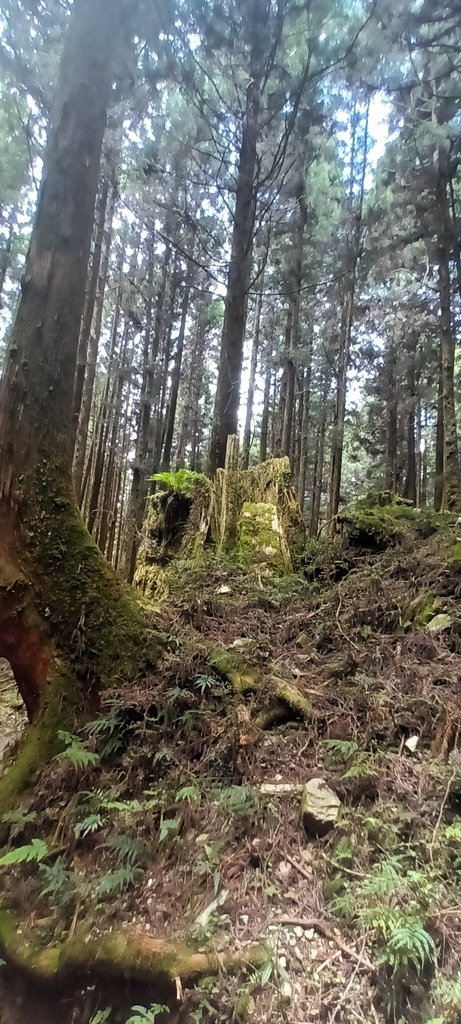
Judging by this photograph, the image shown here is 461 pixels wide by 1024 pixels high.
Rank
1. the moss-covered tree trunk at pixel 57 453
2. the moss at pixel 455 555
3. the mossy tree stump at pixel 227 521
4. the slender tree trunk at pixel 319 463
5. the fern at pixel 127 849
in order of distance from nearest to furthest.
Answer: the fern at pixel 127 849 → the moss-covered tree trunk at pixel 57 453 → the moss at pixel 455 555 → the mossy tree stump at pixel 227 521 → the slender tree trunk at pixel 319 463

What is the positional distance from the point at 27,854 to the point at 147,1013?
0.89 meters

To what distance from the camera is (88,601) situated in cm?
345

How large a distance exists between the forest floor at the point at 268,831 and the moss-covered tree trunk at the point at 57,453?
1.28 feet

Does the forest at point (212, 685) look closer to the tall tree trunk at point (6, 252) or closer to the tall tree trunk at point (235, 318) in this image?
the tall tree trunk at point (235, 318)

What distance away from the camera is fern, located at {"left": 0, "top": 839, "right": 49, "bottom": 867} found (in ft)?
7.44

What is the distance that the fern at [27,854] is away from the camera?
7.44 feet

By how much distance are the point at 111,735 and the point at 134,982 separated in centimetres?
130

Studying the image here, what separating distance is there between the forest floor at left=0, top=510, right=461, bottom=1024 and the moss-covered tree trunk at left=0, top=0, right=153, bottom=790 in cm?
39

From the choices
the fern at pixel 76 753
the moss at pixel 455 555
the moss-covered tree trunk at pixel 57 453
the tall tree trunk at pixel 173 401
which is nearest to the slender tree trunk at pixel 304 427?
the tall tree trunk at pixel 173 401

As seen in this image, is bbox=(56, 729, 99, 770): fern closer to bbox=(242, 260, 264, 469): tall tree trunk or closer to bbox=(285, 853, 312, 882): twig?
bbox=(285, 853, 312, 882): twig

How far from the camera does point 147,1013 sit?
5.74 ft

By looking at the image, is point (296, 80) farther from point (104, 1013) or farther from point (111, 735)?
point (104, 1013)

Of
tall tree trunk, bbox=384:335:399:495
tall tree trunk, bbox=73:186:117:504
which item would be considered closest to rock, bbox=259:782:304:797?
tall tree trunk, bbox=73:186:117:504

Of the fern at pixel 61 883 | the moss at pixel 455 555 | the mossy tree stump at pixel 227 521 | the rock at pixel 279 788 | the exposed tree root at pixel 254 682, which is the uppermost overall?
the mossy tree stump at pixel 227 521
